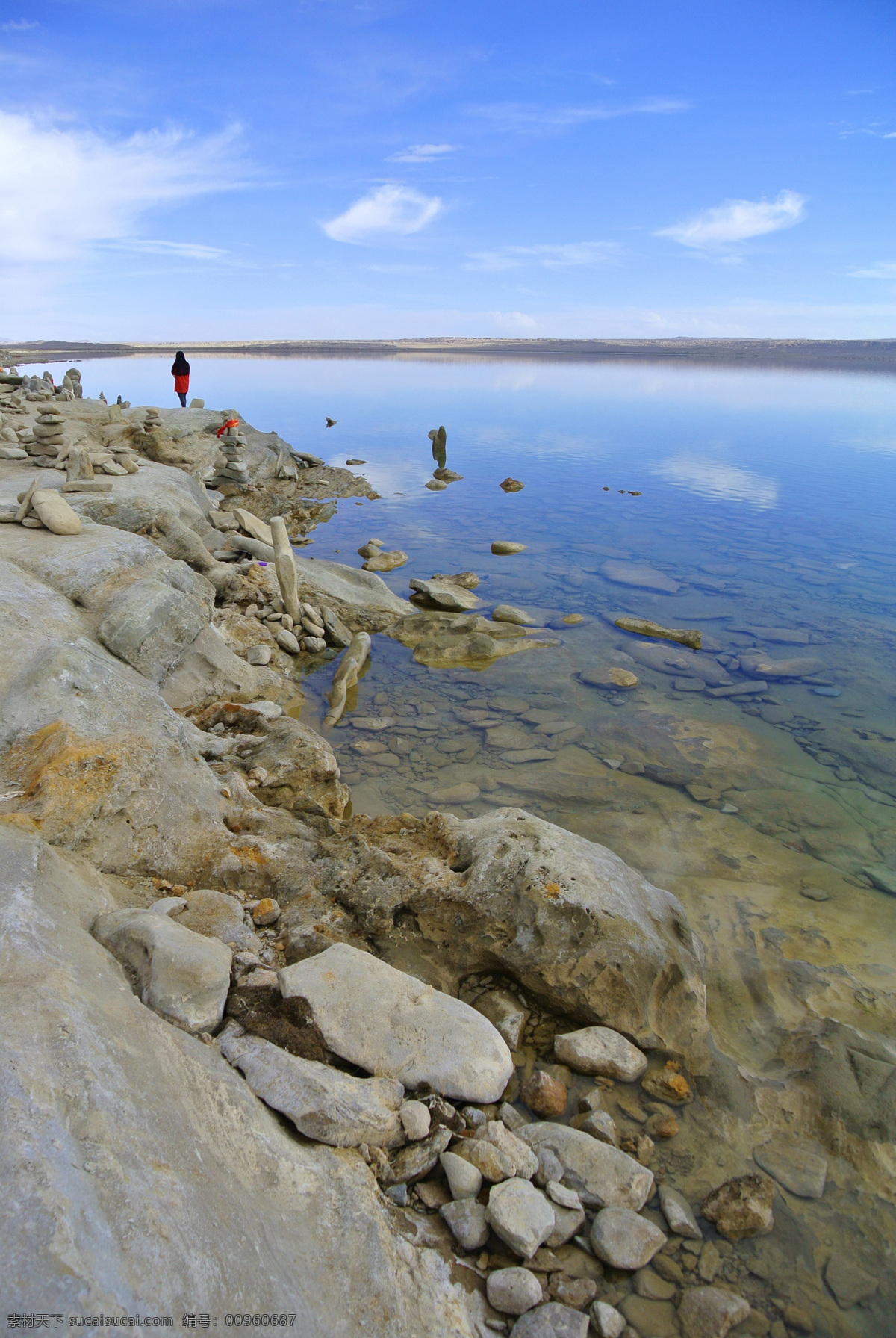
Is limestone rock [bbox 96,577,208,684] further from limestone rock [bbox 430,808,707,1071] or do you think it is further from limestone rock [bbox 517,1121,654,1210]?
limestone rock [bbox 517,1121,654,1210]

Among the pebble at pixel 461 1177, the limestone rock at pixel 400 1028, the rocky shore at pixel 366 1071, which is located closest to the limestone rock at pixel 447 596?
the rocky shore at pixel 366 1071

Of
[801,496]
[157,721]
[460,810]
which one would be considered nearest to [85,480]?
[157,721]

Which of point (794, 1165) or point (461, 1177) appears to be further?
point (794, 1165)

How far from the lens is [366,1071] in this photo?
3547 mm

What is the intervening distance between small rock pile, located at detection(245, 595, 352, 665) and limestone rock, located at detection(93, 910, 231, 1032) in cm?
798

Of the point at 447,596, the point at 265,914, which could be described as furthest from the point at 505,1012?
the point at 447,596

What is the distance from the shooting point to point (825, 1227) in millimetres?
3576

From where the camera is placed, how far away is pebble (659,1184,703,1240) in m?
3.41

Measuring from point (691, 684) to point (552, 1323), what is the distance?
9.51 meters

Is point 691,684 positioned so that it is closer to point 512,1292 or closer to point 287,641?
point 287,641

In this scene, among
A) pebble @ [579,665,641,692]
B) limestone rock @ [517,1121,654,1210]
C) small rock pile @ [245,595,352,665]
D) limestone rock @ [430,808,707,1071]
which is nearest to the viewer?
limestone rock @ [517,1121,654,1210]

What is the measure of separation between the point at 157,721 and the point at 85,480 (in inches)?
259

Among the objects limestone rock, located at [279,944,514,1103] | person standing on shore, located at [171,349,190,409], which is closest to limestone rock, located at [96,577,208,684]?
limestone rock, located at [279,944,514,1103]

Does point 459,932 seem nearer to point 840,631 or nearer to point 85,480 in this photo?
point 85,480
